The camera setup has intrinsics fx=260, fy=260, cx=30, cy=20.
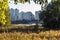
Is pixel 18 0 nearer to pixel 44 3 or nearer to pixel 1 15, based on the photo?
pixel 44 3

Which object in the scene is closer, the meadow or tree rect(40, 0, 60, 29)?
the meadow

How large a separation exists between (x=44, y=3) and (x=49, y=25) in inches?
1723

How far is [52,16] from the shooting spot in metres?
54.7

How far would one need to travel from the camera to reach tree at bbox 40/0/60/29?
176 feet

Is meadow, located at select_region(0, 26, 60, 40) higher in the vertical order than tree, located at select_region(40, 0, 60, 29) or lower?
higher

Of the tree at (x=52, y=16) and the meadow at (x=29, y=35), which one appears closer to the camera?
the meadow at (x=29, y=35)

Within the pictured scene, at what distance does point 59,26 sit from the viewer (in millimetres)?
52938

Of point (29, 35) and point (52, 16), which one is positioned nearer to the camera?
point (29, 35)

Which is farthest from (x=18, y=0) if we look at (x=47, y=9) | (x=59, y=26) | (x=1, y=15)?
(x=47, y=9)

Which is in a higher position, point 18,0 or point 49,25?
point 18,0

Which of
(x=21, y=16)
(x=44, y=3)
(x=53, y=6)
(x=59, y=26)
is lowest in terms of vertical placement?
(x=21, y=16)

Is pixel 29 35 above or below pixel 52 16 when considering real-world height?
above

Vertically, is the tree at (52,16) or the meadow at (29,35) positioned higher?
the meadow at (29,35)

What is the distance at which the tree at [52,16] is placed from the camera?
2106 inches
